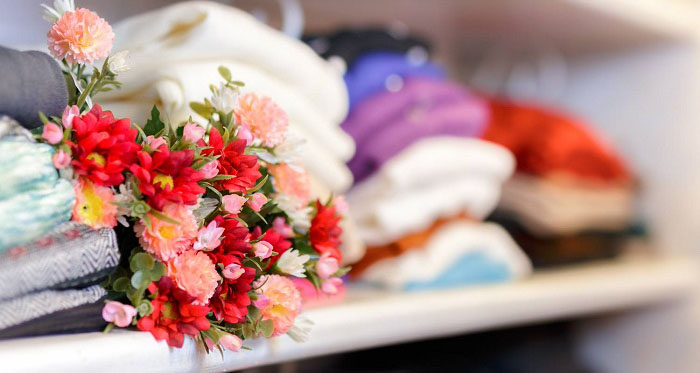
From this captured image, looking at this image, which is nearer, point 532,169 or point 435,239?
point 435,239

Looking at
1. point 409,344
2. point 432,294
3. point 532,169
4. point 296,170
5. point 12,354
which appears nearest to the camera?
point 12,354

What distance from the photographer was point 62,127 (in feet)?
1.18

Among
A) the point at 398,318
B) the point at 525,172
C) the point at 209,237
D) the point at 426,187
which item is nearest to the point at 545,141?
the point at 525,172

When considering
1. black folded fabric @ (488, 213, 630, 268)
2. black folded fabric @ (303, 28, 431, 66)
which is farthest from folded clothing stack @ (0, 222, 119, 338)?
black folded fabric @ (488, 213, 630, 268)

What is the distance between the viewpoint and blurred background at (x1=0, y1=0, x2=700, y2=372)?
2.42 ft

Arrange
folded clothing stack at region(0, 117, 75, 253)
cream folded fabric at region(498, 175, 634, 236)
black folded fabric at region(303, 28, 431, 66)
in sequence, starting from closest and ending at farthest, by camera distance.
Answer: folded clothing stack at region(0, 117, 75, 253), black folded fabric at region(303, 28, 431, 66), cream folded fabric at region(498, 175, 634, 236)

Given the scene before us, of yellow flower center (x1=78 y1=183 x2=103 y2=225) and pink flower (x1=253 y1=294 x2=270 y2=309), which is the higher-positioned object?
yellow flower center (x1=78 y1=183 x2=103 y2=225)

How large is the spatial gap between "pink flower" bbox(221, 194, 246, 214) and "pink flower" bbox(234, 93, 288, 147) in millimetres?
48

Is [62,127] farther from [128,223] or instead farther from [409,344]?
[409,344]

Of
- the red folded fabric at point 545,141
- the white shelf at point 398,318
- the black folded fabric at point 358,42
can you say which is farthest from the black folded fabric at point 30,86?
the red folded fabric at point 545,141

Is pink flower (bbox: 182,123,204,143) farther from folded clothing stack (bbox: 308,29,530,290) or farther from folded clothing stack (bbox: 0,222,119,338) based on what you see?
folded clothing stack (bbox: 308,29,530,290)

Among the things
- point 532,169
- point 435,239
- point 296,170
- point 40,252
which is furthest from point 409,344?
point 40,252

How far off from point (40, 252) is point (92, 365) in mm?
60

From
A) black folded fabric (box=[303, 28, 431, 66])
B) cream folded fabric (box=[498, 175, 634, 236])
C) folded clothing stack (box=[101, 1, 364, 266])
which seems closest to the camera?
folded clothing stack (box=[101, 1, 364, 266])
